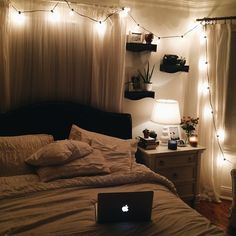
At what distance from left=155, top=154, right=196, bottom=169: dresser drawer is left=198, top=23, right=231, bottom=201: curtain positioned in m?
0.45

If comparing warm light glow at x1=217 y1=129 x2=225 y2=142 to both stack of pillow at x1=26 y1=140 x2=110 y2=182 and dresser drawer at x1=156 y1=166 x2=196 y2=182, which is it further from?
stack of pillow at x1=26 y1=140 x2=110 y2=182

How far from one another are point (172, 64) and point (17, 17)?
1843mm

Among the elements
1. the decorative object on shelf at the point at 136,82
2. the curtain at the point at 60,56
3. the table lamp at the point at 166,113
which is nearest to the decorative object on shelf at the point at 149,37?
the curtain at the point at 60,56

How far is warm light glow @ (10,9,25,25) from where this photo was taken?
284cm

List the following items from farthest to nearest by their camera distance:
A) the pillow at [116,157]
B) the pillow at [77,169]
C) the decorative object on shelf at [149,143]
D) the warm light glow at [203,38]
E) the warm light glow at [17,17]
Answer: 1. the warm light glow at [203,38]
2. the decorative object on shelf at [149,143]
3. the warm light glow at [17,17]
4. the pillow at [116,157]
5. the pillow at [77,169]

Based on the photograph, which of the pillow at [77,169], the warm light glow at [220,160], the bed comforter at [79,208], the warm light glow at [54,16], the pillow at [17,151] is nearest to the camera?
the bed comforter at [79,208]

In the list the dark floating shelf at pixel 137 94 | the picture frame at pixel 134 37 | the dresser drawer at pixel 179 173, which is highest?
the picture frame at pixel 134 37

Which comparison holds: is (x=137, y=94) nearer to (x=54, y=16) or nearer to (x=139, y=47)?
(x=139, y=47)

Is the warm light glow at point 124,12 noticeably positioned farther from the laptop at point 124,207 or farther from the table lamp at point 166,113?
the laptop at point 124,207

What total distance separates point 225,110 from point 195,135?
55cm

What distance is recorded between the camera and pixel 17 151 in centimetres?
256

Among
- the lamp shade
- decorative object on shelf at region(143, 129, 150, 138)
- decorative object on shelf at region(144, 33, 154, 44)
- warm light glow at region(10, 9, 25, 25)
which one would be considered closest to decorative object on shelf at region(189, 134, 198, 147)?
the lamp shade

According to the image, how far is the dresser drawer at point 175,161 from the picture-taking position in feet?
10.6

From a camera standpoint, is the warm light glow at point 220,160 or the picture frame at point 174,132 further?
the warm light glow at point 220,160
